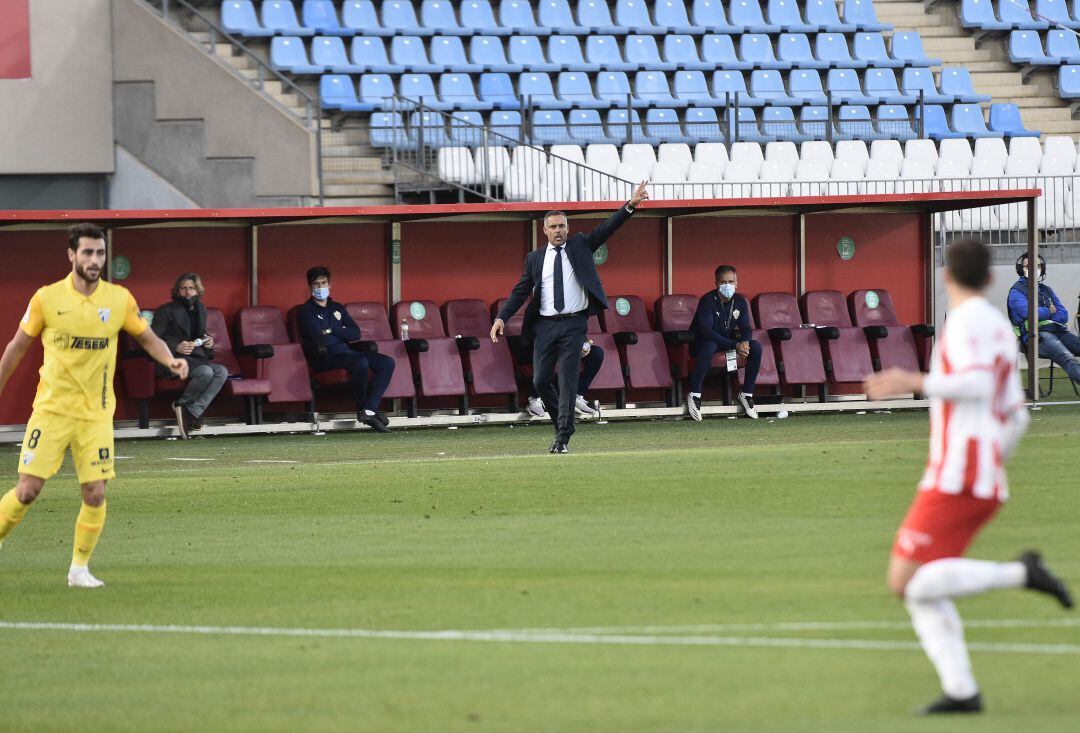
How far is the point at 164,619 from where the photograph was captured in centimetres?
773

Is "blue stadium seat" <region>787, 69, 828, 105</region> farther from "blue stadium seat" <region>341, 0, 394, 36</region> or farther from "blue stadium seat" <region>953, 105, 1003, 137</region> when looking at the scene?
"blue stadium seat" <region>341, 0, 394, 36</region>

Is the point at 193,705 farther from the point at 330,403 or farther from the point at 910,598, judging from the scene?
the point at 330,403

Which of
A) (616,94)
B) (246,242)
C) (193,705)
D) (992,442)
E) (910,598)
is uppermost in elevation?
(616,94)

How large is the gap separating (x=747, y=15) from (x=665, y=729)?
24950mm

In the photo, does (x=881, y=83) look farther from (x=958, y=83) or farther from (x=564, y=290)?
(x=564, y=290)

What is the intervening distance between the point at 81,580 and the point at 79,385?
1.02 meters

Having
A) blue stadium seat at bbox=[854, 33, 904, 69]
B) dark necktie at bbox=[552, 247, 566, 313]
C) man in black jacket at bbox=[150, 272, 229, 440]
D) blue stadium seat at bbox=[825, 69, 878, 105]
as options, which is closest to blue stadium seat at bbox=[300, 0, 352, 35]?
blue stadium seat at bbox=[825, 69, 878, 105]

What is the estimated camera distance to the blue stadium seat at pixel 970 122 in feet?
89.3

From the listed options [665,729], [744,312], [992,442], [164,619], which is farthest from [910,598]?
[744,312]

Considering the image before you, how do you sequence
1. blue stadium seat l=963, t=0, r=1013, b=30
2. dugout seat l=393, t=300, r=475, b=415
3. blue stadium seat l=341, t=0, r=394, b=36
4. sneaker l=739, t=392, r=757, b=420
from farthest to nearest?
blue stadium seat l=963, t=0, r=1013, b=30 → blue stadium seat l=341, t=0, r=394, b=36 → sneaker l=739, t=392, r=757, b=420 → dugout seat l=393, t=300, r=475, b=415

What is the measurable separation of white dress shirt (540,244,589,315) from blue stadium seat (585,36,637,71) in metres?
13.0

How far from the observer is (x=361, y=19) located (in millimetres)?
27203

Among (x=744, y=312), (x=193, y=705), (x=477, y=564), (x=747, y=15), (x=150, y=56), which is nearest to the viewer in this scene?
(x=193, y=705)

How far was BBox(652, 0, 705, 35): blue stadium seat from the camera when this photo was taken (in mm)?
28203
